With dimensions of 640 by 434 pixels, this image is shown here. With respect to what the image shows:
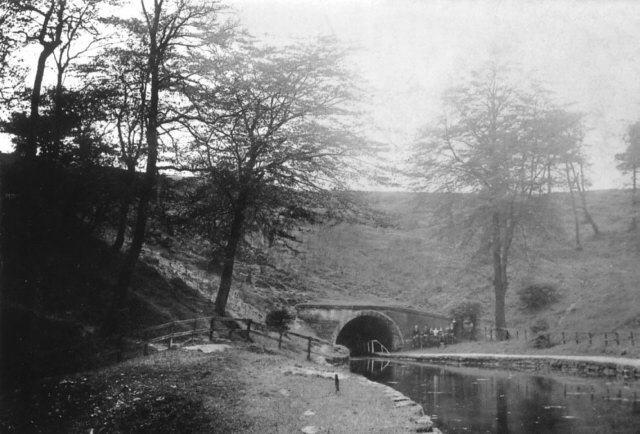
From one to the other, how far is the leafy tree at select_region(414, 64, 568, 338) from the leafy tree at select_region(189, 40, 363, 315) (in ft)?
29.7

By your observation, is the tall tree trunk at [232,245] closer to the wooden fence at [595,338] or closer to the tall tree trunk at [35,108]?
the tall tree trunk at [35,108]

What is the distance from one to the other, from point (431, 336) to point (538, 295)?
7.57 metres

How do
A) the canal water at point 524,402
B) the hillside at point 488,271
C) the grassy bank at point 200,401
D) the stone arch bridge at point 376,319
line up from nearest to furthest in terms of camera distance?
1. the grassy bank at point 200,401
2. the canal water at point 524,402
3. the hillside at point 488,271
4. the stone arch bridge at point 376,319

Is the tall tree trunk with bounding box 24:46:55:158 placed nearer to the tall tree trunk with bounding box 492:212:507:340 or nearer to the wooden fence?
the tall tree trunk with bounding box 492:212:507:340

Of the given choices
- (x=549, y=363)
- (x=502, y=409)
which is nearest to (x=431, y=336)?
(x=549, y=363)

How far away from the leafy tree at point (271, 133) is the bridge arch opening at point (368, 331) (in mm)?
15175

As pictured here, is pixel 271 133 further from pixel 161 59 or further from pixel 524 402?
pixel 524 402

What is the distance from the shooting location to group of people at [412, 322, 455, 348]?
3194 cm

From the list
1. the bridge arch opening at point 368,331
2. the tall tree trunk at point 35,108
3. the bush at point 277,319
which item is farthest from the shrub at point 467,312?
the tall tree trunk at point 35,108

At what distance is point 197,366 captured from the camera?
12359mm

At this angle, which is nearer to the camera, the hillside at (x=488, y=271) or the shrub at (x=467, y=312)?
the hillside at (x=488, y=271)

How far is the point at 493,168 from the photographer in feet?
87.0

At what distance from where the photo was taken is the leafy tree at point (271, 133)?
59.1 feet

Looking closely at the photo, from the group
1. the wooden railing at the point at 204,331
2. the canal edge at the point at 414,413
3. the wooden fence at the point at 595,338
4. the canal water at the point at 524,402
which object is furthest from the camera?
the wooden fence at the point at 595,338
